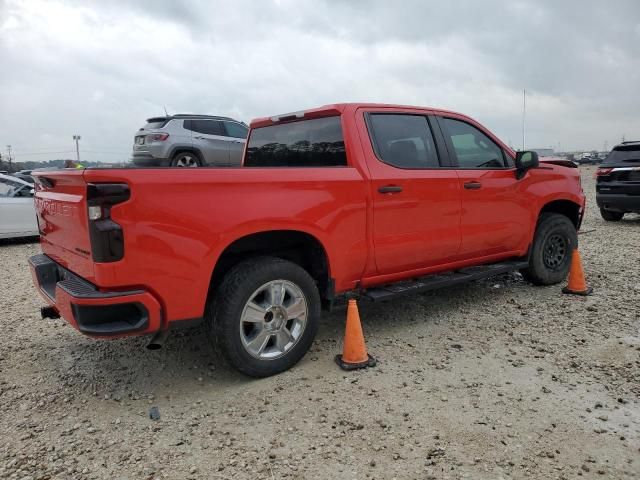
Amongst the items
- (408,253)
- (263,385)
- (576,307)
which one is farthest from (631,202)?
(263,385)

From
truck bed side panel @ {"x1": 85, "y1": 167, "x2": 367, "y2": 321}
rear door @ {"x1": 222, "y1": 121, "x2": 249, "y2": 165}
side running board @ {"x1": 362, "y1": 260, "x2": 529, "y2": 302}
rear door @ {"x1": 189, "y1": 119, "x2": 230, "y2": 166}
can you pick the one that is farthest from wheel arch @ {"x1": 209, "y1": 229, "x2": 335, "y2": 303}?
rear door @ {"x1": 222, "y1": 121, "x2": 249, "y2": 165}

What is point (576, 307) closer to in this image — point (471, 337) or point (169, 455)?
point (471, 337)

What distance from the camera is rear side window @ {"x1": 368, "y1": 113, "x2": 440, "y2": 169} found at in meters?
4.18

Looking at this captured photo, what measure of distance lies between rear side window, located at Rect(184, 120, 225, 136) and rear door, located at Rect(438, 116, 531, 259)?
8.12 meters

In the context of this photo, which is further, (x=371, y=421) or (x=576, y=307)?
(x=576, y=307)

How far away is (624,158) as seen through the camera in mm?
10945

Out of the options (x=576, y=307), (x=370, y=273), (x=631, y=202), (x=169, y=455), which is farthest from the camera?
(x=631, y=202)

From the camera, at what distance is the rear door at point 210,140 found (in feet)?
38.2

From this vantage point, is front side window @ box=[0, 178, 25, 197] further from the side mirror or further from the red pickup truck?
the side mirror

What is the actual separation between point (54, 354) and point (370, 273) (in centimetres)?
271

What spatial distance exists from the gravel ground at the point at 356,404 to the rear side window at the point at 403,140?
1.52m

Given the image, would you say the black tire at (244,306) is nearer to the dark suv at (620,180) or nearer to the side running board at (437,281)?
the side running board at (437,281)

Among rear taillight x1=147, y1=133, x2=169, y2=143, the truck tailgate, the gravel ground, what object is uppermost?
rear taillight x1=147, y1=133, x2=169, y2=143

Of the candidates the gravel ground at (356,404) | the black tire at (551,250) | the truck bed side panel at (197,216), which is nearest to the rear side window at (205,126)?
the gravel ground at (356,404)
